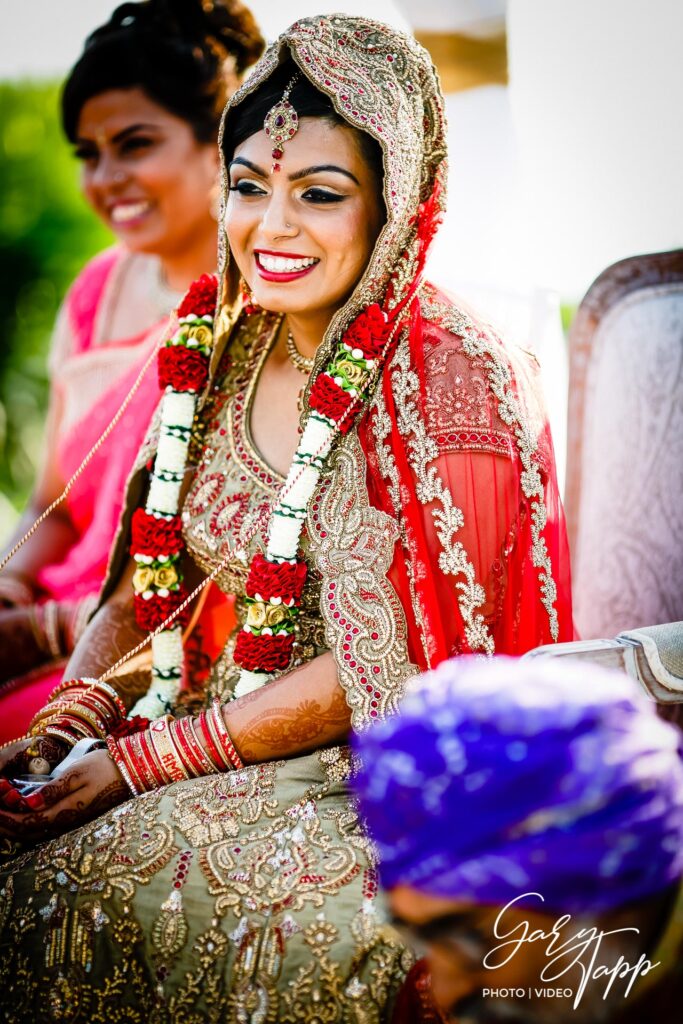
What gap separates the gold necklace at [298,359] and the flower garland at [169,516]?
0.17m

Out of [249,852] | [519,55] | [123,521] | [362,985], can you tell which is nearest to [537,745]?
[362,985]

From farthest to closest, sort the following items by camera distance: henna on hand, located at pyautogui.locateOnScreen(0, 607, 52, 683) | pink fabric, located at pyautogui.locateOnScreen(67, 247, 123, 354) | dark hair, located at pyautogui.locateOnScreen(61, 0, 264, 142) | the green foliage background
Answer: the green foliage background → pink fabric, located at pyautogui.locateOnScreen(67, 247, 123, 354) → dark hair, located at pyautogui.locateOnScreen(61, 0, 264, 142) → henna on hand, located at pyautogui.locateOnScreen(0, 607, 52, 683)

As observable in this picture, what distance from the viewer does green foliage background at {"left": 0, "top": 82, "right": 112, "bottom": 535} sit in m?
6.01

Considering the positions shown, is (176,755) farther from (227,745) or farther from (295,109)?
(295,109)

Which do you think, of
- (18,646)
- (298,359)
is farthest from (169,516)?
(18,646)

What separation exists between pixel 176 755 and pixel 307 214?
979 millimetres

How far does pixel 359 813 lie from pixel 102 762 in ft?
1.53

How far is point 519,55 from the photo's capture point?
2992mm

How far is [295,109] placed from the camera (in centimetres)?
182

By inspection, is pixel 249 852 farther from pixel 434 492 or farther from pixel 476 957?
pixel 434 492

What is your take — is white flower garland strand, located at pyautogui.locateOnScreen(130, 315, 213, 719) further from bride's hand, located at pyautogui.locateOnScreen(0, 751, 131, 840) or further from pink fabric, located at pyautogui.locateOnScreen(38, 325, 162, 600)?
pink fabric, located at pyautogui.locateOnScreen(38, 325, 162, 600)

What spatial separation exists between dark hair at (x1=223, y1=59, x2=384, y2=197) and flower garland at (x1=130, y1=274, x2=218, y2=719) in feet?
1.10

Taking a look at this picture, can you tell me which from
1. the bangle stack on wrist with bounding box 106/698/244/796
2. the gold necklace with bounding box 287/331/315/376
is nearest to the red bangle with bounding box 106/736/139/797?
the bangle stack on wrist with bounding box 106/698/244/796

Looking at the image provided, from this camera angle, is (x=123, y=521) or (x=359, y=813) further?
(x=123, y=521)
